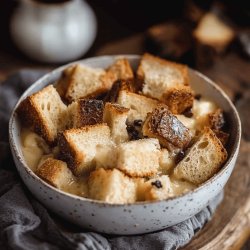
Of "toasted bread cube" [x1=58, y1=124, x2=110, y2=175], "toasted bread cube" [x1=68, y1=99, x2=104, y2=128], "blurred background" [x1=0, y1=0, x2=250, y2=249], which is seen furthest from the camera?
"blurred background" [x1=0, y1=0, x2=250, y2=249]

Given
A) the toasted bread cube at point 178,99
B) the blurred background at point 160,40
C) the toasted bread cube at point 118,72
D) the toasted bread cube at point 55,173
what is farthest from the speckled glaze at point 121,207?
the blurred background at point 160,40

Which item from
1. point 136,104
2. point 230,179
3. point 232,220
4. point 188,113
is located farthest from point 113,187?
point 230,179

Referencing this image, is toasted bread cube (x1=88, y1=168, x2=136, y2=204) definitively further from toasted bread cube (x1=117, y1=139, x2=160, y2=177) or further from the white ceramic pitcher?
the white ceramic pitcher

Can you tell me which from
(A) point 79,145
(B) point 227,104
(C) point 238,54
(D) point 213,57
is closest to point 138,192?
(A) point 79,145

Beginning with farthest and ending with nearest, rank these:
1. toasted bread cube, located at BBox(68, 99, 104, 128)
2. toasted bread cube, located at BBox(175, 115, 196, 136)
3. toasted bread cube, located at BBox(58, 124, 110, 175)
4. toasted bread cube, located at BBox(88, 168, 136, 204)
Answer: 1. toasted bread cube, located at BBox(175, 115, 196, 136)
2. toasted bread cube, located at BBox(68, 99, 104, 128)
3. toasted bread cube, located at BBox(58, 124, 110, 175)
4. toasted bread cube, located at BBox(88, 168, 136, 204)

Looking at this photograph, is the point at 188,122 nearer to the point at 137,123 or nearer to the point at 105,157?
the point at 137,123

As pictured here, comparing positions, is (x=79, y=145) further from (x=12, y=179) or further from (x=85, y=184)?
(x=12, y=179)

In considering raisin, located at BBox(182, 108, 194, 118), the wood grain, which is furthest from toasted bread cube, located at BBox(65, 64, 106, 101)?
the wood grain
